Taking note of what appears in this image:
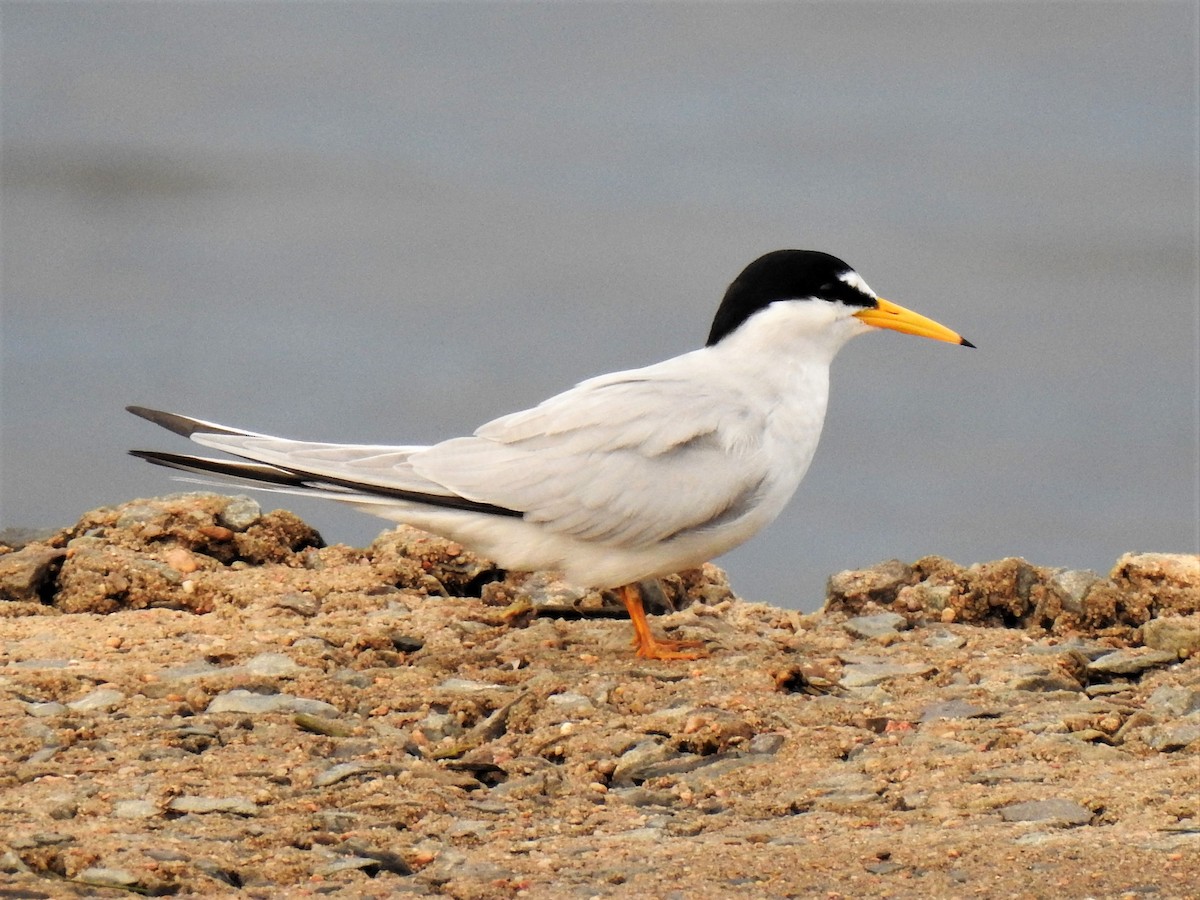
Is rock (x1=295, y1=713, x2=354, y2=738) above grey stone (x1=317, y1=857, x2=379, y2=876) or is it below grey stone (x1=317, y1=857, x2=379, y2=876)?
above

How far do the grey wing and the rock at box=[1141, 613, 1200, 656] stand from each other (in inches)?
50.1

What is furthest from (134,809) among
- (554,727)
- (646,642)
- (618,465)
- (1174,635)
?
(1174,635)

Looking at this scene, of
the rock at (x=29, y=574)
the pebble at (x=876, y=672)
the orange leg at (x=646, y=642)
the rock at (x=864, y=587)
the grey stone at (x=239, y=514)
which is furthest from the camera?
the grey stone at (x=239, y=514)

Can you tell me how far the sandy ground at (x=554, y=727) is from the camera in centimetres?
373

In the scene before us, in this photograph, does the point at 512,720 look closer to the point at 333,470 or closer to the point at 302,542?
the point at 333,470

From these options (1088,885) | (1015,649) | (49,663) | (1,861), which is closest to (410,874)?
(1,861)

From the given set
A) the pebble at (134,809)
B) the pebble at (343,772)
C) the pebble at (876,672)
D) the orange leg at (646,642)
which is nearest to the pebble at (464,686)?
the orange leg at (646,642)

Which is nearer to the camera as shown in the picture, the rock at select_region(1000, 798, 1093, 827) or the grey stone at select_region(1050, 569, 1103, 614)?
the rock at select_region(1000, 798, 1093, 827)

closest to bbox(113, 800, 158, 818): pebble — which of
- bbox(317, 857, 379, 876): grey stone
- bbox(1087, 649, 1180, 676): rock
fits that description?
bbox(317, 857, 379, 876): grey stone

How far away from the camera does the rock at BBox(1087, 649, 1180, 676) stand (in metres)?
5.29

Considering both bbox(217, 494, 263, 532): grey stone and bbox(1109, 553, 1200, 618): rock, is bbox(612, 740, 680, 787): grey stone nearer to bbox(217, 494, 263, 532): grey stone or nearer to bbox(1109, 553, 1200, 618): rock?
bbox(1109, 553, 1200, 618): rock

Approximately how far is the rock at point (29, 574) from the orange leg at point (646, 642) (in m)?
1.83

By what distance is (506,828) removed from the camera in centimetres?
406

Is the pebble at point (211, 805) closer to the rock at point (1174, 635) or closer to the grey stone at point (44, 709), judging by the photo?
the grey stone at point (44, 709)
